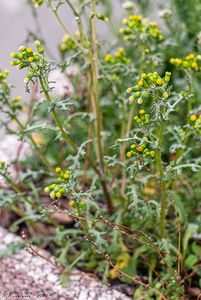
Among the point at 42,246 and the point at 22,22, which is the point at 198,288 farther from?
the point at 22,22

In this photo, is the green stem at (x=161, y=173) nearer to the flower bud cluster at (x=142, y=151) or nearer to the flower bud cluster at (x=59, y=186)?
the flower bud cluster at (x=142, y=151)

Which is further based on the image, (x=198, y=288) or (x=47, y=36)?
(x=47, y=36)

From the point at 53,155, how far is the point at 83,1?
1.03m

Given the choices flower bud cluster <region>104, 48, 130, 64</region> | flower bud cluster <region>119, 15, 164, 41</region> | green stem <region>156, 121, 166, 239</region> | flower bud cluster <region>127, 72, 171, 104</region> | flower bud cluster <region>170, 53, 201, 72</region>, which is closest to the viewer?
flower bud cluster <region>127, 72, 171, 104</region>

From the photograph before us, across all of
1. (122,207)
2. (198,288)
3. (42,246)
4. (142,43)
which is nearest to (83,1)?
(142,43)

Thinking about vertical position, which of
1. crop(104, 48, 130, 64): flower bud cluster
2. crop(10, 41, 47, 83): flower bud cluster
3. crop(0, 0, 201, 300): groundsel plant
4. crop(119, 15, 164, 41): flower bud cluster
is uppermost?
crop(10, 41, 47, 83): flower bud cluster

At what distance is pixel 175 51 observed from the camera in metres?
2.97

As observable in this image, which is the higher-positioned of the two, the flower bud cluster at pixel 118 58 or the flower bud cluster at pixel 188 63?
the flower bud cluster at pixel 118 58

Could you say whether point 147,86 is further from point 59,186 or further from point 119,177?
point 119,177

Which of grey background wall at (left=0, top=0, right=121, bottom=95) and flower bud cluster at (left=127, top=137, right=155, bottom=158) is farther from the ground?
grey background wall at (left=0, top=0, right=121, bottom=95)

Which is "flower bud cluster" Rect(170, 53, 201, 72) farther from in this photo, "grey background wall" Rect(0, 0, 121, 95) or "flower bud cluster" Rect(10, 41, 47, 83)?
"grey background wall" Rect(0, 0, 121, 95)

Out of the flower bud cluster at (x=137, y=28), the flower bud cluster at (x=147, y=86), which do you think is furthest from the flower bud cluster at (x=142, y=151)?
the flower bud cluster at (x=137, y=28)

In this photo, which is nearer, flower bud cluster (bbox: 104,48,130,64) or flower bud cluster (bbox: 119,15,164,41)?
flower bud cluster (bbox: 119,15,164,41)

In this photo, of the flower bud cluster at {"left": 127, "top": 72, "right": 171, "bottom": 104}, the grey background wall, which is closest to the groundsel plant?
the flower bud cluster at {"left": 127, "top": 72, "right": 171, "bottom": 104}
